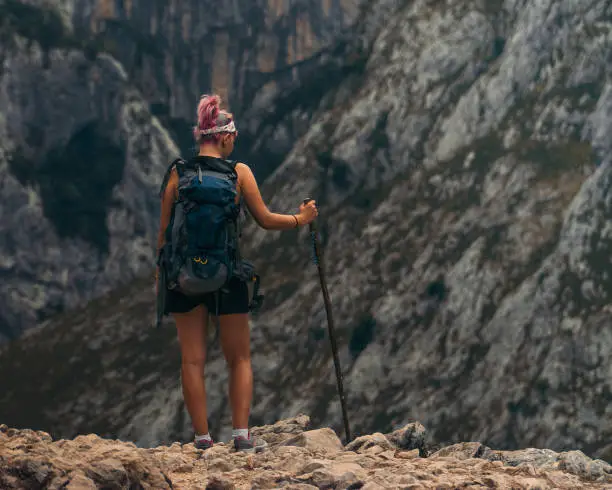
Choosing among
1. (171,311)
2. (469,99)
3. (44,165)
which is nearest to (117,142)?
(44,165)

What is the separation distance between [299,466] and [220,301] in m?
3.44

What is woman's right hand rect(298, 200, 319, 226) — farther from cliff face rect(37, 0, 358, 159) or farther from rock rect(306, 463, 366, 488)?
cliff face rect(37, 0, 358, 159)

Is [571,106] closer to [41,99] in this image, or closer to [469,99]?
[469,99]

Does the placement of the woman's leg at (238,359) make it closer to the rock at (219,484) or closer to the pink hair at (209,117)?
the pink hair at (209,117)

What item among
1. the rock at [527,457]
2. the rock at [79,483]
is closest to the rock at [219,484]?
the rock at [79,483]

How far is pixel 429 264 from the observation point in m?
105

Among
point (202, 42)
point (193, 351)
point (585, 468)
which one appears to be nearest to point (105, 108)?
A: point (202, 42)

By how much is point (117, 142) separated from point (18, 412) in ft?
113

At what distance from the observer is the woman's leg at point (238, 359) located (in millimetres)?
15609

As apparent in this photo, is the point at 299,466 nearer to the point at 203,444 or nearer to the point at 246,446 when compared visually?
the point at 246,446

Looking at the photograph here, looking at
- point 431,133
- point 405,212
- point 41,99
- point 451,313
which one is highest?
point 41,99

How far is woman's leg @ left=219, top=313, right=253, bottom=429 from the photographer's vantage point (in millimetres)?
15609

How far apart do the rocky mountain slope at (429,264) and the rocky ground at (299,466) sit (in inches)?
2536

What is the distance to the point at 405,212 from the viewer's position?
113m
